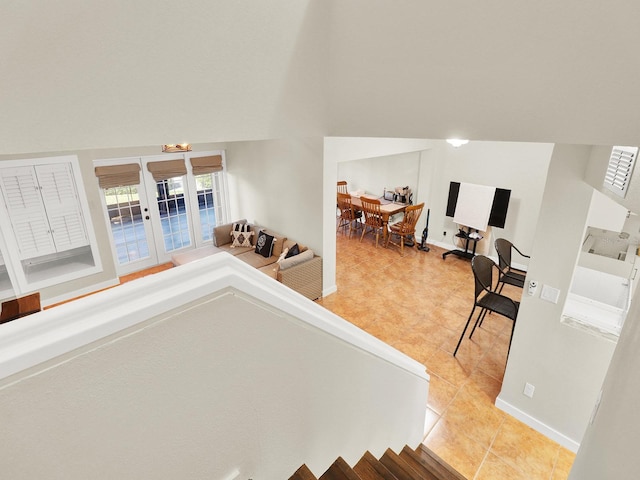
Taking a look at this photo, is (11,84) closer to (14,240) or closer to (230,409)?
(230,409)

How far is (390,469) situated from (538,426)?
7.83ft

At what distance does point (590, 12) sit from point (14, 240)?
6.63m

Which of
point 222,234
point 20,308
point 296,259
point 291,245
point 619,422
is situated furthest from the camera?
point 222,234

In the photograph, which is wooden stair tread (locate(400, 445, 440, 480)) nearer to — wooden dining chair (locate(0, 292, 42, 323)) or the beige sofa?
the beige sofa

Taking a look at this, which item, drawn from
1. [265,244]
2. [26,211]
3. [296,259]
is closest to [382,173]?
[265,244]

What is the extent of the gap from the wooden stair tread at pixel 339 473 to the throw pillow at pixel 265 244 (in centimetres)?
465

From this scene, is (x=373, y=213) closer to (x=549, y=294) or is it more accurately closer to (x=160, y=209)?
(x=160, y=209)

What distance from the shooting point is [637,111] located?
145 cm

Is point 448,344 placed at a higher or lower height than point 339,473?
lower

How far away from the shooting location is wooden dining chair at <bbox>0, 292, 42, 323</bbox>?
12.6ft

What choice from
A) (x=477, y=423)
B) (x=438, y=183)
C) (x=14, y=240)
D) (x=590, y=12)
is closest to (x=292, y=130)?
(x=590, y=12)

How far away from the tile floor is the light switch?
1.39 m

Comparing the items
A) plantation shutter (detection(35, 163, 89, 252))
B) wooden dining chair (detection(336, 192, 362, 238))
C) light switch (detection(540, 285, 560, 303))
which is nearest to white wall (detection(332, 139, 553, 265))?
wooden dining chair (detection(336, 192, 362, 238))

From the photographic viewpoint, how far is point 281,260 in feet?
16.7
